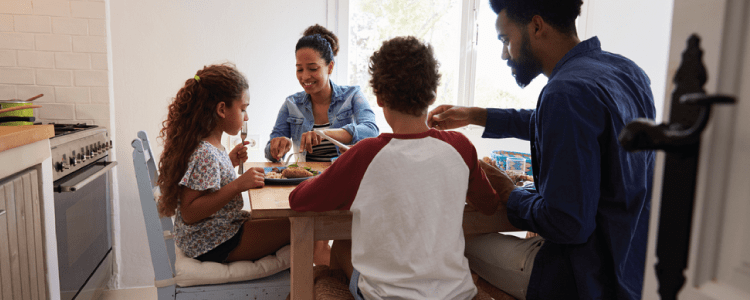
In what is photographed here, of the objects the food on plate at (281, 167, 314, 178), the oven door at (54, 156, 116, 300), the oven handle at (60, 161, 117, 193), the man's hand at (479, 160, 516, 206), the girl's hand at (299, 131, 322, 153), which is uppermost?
→ the girl's hand at (299, 131, 322, 153)

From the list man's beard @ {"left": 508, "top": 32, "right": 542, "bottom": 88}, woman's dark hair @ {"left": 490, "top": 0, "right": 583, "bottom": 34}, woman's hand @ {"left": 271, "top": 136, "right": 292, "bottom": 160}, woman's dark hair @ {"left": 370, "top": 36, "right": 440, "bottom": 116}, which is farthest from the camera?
woman's hand @ {"left": 271, "top": 136, "right": 292, "bottom": 160}

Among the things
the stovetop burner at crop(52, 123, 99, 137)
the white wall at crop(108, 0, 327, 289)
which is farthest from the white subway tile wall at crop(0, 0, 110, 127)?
the stovetop burner at crop(52, 123, 99, 137)

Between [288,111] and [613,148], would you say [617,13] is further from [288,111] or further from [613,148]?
[613,148]

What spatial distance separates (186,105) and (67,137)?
2.61ft

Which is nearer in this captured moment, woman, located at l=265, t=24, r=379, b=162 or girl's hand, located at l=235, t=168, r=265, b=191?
girl's hand, located at l=235, t=168, r=265, b=191

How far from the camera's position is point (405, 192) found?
3.88 ft

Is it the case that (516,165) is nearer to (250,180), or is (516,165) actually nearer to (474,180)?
(474,180)

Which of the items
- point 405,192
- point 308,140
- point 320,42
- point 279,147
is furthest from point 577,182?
point 320,42

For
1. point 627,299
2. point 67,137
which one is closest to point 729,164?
point 627,299

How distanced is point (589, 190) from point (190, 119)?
1.26 m

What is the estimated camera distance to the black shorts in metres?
1.61

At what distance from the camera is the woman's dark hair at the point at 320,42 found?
8.18 ft

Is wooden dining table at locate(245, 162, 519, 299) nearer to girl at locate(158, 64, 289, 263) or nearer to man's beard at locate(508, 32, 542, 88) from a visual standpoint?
girl at locate(158, 64, 289, 263)

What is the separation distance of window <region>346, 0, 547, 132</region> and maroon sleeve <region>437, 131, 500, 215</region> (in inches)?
86.9
